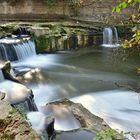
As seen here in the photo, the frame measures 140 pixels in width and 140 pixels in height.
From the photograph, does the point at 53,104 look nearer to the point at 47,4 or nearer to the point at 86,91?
the point at 86,91

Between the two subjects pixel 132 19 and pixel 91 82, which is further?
pixel 91 82

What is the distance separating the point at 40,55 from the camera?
1345 cm

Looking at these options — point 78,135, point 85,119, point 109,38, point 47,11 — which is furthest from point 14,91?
point 47,11

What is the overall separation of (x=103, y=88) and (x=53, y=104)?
2.72 m

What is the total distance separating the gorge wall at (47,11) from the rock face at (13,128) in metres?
12.3

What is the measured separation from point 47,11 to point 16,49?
5527 mm

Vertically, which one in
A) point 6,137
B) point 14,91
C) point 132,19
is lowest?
point 14,91

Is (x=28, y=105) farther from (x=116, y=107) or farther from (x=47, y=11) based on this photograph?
(x=47, y=11)

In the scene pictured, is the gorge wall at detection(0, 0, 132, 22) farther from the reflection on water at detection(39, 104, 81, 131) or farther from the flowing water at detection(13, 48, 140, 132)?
the reflection on water at detection(39, 104, 81, 131)

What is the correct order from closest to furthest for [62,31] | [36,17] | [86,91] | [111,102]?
[111,102], [86,91], [62,31], [36,17]

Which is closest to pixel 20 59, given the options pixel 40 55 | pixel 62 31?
pixel 40 55

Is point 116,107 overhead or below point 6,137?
below

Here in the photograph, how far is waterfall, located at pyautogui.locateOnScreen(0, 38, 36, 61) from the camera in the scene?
11.9 m

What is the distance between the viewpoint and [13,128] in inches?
161
